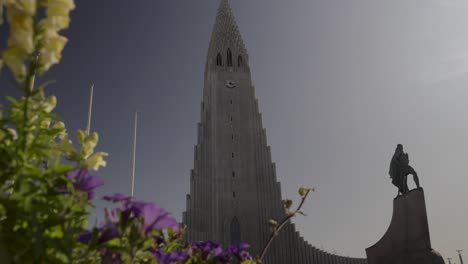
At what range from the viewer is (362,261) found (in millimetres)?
31781

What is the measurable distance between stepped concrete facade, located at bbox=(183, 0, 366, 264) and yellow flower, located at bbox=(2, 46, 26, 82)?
28853 millimetres

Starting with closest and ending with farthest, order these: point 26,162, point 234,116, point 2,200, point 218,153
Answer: point 2,200, point 26,162, point 218,153, point 234,116

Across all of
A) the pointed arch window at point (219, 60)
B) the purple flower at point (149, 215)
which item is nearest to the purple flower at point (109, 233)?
the purple flower at point (149, 215)

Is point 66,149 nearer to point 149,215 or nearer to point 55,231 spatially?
point 55,231

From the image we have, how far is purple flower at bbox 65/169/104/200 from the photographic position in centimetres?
131

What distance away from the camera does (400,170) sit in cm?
1485

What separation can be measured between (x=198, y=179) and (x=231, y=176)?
329 centimetres

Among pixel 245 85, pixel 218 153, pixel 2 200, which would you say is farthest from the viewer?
pixel 245 85

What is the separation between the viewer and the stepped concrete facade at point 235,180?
29.5 m

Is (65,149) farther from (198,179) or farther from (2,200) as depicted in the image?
(198,179)

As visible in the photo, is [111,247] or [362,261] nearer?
[111,247]

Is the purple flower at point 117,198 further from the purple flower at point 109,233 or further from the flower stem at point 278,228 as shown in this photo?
the flower stem at point 278,228

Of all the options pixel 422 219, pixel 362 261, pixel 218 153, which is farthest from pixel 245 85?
pixel 422 219

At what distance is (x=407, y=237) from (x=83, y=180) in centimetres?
1511
